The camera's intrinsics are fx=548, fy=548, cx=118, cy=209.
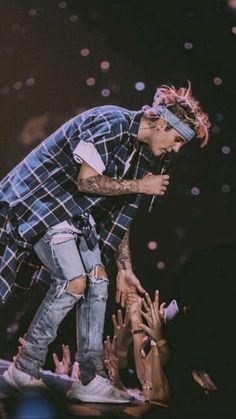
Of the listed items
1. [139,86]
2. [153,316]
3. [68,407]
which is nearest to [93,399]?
[68,407]

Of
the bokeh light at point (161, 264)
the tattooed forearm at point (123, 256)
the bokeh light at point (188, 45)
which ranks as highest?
the bokeh light at point (188, 45)

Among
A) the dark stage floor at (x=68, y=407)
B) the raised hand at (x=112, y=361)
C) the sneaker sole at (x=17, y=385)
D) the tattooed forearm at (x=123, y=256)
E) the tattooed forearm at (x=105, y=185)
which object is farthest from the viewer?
the tattooed forearm at (x=123, y=256)

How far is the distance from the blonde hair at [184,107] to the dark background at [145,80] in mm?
56

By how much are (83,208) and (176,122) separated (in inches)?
21.8

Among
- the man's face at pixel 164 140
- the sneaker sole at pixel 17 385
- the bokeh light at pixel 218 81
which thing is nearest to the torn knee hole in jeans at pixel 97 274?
the sneaker sole at pixel 17 385

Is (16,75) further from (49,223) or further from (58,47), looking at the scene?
(49,223)

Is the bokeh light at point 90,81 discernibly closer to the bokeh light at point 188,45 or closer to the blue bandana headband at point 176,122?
the blue bandana headband at point 176,122

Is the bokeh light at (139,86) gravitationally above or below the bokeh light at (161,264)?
above

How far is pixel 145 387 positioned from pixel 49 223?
2.68ft

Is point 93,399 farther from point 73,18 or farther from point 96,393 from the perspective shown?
point 73,18

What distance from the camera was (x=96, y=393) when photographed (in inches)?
87.2

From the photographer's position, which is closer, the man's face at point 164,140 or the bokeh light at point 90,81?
the man's face at point 164,140

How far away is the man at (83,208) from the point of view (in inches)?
87.8

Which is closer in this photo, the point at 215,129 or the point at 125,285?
the point at 125,285
